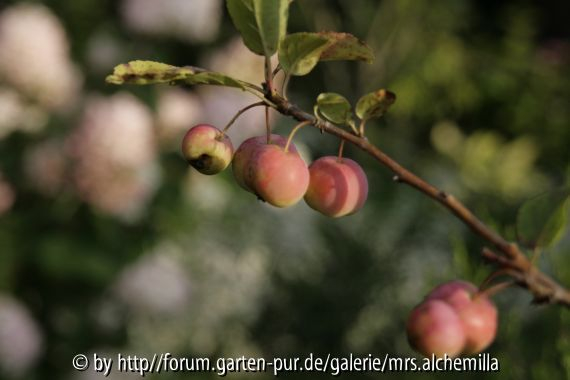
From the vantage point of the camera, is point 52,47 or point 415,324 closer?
point 415,324

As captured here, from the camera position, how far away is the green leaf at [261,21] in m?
0.41

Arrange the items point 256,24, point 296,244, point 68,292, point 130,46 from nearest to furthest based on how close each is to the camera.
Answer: point 256,24 < point 68,292 < point 130,46 < point 296,244

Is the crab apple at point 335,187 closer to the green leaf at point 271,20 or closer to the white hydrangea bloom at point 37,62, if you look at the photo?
the green leaf at point 271,20

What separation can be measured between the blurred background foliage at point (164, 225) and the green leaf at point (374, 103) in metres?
0.61

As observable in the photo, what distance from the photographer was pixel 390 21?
8.70 feet

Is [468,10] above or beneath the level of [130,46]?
above

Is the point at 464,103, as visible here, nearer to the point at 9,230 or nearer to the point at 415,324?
the point at 9,230

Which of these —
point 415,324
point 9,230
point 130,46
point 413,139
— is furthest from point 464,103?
point 415,324

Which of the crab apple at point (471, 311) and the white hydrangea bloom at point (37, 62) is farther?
the white hydrangea bloom at point (37, 62)

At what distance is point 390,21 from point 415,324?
226 centimetres

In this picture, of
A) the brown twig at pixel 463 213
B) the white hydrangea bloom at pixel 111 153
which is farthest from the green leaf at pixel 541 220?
the white hydrangea bloom at pixel 111 153

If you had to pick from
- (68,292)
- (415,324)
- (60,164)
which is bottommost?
(415,324)

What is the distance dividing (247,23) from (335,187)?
0.09 meters

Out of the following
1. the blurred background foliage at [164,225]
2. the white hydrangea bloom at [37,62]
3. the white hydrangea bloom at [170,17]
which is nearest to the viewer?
the blurred background foliage at [164,225]
